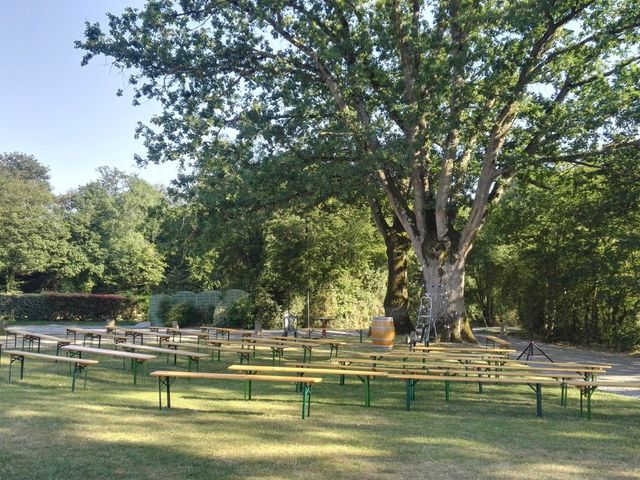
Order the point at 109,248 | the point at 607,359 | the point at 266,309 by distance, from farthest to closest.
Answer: the point at 109,248, the point at 266,309, the point at 607,359

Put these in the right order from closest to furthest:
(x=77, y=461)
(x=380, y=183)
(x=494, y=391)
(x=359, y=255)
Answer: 1. (x=77, y=461)
2. (x=494, y=391)
3. (x=380, y=183)
4. (x=359, y=255)

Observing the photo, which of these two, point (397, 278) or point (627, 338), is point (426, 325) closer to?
point (397, 278)

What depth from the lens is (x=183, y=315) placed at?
26344 mm

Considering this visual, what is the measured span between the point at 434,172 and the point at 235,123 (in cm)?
693

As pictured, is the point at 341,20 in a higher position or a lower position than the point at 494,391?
higher

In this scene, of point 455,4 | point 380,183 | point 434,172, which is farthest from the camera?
point 434,172

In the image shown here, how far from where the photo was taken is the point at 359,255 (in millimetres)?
24656

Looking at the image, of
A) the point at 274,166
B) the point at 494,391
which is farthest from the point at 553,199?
the point at 494,391

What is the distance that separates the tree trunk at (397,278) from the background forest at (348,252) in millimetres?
2189

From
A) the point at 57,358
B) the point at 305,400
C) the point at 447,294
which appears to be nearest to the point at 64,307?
the point at 447,294

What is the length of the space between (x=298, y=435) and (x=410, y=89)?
1093cm

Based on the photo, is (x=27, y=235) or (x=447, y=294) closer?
(x=447, y=294)

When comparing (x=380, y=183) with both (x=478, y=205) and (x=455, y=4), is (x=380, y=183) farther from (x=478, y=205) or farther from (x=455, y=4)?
(x=455, y=4)

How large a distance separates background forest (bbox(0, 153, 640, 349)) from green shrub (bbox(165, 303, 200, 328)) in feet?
7.18
